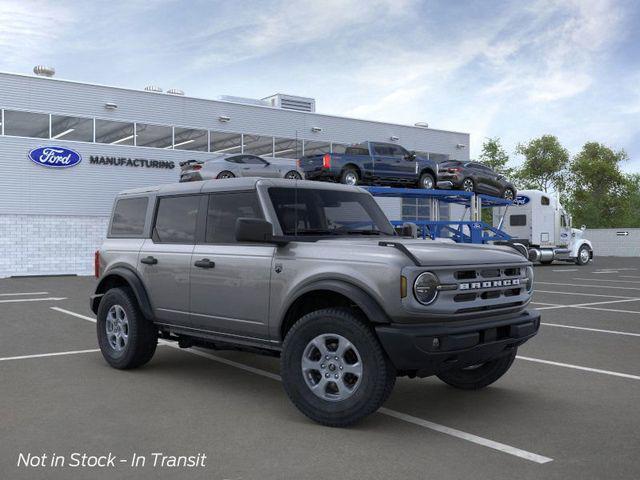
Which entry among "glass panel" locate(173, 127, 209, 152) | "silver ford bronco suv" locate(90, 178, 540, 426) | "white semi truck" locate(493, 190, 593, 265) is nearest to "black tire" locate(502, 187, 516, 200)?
"white semi truck" locate(493, 190, 593, 265)

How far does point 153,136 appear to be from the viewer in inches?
1133

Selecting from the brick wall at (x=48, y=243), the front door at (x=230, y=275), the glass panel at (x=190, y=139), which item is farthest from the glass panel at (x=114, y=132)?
the front door at (x=230, y=275)

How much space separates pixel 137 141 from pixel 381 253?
25332 mm

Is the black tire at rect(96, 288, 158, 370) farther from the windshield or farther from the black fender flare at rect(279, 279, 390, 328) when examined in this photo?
the black fender flare at rect(279, 279, 390, 328)

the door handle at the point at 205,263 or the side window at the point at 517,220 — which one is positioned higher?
the side window at the point at 517,220

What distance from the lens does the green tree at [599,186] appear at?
68188mm

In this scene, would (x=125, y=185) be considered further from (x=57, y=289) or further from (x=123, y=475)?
(x=123, y=475)

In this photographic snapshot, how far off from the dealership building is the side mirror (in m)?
23.4

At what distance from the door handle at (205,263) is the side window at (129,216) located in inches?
48.9

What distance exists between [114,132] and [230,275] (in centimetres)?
2399

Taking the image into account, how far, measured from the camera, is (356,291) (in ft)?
16.1

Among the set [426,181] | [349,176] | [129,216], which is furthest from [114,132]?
[129,216]

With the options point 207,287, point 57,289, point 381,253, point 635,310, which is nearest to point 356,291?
point 381,253

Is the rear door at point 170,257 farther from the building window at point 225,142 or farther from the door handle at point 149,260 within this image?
the building window at point 225,142
